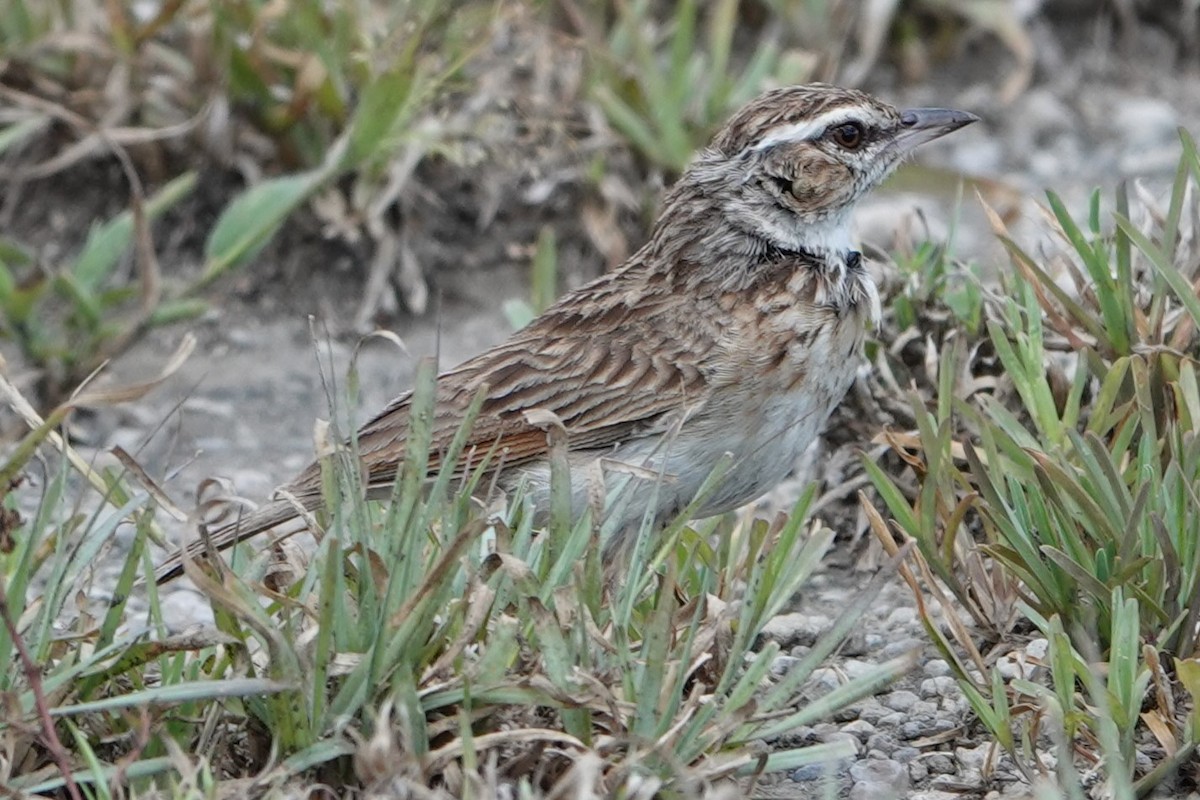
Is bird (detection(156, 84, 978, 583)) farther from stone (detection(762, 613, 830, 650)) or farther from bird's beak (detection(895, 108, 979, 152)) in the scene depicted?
stone (detection(762, 613, 830, 650))

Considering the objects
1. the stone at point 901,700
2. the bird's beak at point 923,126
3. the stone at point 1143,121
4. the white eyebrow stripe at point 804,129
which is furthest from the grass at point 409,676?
the stone at point 1143,121

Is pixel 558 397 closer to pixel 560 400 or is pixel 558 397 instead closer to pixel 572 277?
pixel 560 400

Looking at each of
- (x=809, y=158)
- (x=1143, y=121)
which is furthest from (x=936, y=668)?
(x=1143, y=121)

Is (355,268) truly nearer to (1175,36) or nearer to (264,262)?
(264,262)

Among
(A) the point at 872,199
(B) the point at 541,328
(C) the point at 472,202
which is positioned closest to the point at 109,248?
(C) the point at 472,202

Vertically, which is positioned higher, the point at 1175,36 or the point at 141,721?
the point at 1175,36

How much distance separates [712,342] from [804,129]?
0.64m

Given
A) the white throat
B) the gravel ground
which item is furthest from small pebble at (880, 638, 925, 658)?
the white throat

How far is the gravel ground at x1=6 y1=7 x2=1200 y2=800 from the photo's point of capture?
4938mm

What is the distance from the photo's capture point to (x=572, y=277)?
7.25m

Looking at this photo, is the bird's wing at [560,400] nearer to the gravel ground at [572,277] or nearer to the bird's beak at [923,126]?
the gravel ground at [572,277]

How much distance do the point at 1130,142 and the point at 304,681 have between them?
19.4 feet

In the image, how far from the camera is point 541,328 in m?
5.22

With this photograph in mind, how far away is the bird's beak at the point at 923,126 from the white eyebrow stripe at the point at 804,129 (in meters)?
0.19
